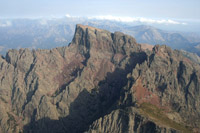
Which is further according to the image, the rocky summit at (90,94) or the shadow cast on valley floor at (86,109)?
the shadow cast on valley floor at (86,109)

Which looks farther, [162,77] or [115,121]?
[162,77]

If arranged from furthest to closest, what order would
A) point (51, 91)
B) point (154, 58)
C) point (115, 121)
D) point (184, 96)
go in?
1. point (51, 91)
2. point (154, 58)
3. point (184, 96)
4. point (115, 121)

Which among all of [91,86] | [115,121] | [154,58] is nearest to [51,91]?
[91,86]

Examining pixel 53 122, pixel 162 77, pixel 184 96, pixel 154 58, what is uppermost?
pixel 154 58

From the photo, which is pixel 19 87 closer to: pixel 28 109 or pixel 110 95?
pixel 28 109

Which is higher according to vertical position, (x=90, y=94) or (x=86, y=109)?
(x=90, y=94)

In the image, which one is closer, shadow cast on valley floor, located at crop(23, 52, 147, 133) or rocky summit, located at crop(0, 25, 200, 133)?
rocky summit, located at crop(0, 25, 200, 133)

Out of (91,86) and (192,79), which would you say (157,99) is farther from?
(91,86)

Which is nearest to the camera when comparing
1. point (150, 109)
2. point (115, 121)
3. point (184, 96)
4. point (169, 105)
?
point (115, 121)

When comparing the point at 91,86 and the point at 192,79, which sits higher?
the point at 192,79

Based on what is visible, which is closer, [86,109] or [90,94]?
[86,109]
